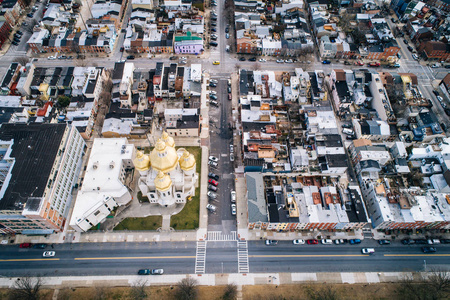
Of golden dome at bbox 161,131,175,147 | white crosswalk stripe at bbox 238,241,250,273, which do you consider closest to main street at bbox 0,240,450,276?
white crosswalk stripe at bbox 238,241,250,273

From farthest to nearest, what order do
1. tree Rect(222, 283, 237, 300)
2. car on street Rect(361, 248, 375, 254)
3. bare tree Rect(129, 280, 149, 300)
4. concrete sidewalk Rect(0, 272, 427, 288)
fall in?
1. car on street Rect(361, 248, 375, 254)
2. concrete sidewalk Rect(0, 272, 427, 288)
3. tree Rect(222, 283, 237, 300)
4. bare tree Rect(129, 280, 149, 300)

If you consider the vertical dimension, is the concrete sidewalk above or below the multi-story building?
below

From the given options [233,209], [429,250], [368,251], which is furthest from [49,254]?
[429,250]

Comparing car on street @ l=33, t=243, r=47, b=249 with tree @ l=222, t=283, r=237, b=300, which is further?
car on street @ l=33, t=243, r=47, b=249

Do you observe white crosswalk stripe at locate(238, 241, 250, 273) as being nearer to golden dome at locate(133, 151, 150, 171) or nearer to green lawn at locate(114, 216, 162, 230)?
green lawn at locate(114, 216, 162, 230)

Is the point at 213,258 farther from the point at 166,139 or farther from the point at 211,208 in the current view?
the point at 166,139

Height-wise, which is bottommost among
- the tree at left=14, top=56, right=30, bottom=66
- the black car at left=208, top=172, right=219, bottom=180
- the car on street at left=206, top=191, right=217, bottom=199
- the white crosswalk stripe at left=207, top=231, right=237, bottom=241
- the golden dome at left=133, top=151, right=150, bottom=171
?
the white crosswalk stripe at left=207, top=231, right=237, bottom=241
